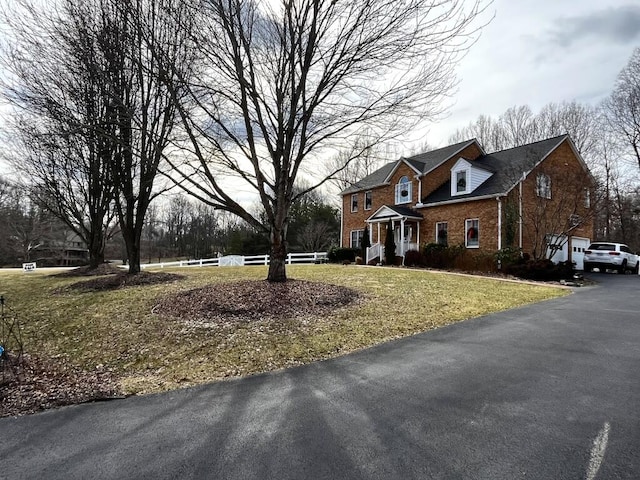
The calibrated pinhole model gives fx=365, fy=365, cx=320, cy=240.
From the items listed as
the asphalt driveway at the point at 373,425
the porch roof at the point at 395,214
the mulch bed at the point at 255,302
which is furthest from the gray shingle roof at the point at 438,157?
the asphalt driveway at the point at 373,425

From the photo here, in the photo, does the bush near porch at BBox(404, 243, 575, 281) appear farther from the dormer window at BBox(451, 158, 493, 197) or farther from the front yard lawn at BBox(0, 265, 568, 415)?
the front yard lawn at BBox(0, 265, 568, 415)

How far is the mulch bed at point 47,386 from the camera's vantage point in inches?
151

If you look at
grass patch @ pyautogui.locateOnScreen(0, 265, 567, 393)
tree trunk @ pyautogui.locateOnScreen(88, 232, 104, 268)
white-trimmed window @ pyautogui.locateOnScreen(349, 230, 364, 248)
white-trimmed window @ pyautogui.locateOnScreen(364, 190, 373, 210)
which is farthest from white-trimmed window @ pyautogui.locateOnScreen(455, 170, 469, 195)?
tree trunk @ pyautogui.locateOnScreen(88, 232, 104, 268)

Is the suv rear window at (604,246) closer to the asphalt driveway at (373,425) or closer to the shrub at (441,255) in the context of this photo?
the shrub at (441,255)

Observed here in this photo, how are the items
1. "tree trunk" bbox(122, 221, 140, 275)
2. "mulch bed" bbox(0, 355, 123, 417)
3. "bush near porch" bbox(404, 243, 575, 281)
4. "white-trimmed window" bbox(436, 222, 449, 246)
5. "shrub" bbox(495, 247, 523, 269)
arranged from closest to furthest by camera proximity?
"mulch bed" bbox(0, 355, 123, 417)
"tree trunk" bbox(122, 221, 140, 275)
"bush near porch" bbox(404, 243, 575, 281)
"shrub" bbox(495, 247, 523, 269)
"white-trimmed window" bbox(436, 222, 449, 246)

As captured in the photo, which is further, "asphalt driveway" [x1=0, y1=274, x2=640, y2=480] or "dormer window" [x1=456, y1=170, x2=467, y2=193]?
"dormer window" [x1=456, y1=170, x2=467, y2=193]

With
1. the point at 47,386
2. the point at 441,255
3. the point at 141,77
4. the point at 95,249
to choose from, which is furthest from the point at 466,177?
the point at 47,386

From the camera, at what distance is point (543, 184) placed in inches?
703

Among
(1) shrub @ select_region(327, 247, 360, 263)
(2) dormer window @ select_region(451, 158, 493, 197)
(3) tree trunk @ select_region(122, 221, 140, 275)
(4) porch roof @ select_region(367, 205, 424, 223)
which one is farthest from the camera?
(1) shrub @ select_region(327, 247, 360, 263)

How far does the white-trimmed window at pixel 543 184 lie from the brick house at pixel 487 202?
1.7 inches

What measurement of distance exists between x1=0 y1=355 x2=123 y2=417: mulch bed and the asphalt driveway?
307 mm

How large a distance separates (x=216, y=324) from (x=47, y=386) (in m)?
2.48

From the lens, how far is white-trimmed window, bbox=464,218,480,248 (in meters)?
18.9

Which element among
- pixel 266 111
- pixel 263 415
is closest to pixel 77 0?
pixel 266 111
